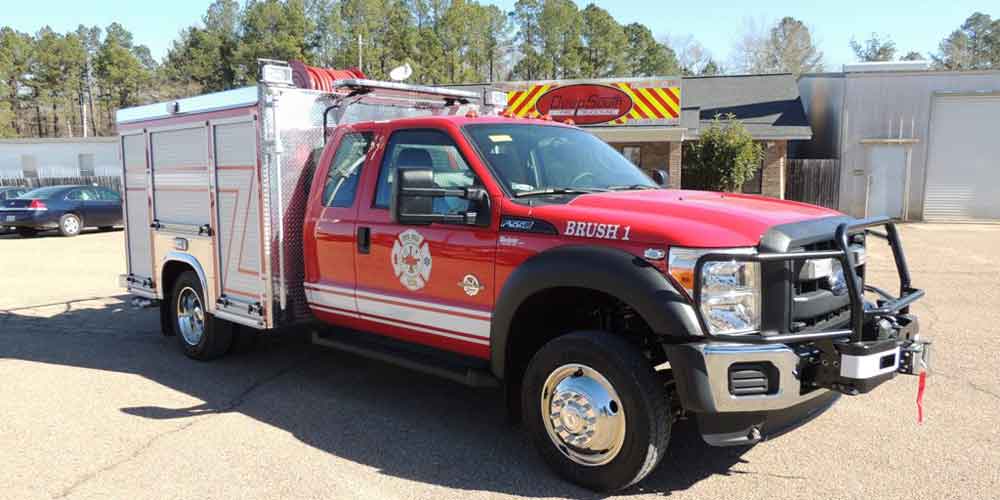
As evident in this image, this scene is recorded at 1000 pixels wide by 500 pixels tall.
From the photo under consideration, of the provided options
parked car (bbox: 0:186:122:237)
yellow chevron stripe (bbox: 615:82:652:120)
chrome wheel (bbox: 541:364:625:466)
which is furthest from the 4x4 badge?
parked car (bbox: 0:186:122:237)

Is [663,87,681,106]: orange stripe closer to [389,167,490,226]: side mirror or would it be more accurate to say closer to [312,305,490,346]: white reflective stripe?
[312,305,490,346]: white reflective stripe

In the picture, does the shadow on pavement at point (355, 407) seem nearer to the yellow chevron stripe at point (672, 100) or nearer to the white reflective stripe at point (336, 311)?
the white reflective stripe at point (336, 311)

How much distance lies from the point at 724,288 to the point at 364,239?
2480mm

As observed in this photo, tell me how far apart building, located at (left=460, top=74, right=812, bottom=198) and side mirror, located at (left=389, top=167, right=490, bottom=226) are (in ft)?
54.4

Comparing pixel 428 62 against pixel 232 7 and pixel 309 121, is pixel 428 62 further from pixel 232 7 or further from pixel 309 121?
pixel 309 121

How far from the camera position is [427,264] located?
4730 millimetres

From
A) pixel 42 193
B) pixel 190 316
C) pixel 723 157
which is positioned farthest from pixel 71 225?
pixel 723 157

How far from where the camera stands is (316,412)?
5.39 m

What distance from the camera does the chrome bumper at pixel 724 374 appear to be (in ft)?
11.5

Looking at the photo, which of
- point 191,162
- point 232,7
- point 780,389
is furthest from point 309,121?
point 232,7

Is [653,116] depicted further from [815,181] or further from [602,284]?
[602,284]

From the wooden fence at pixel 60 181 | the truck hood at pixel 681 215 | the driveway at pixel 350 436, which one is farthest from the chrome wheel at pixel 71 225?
the truck hood at pixel 681 215

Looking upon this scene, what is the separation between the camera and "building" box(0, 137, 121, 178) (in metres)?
41.4

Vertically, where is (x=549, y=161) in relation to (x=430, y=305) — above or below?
above
